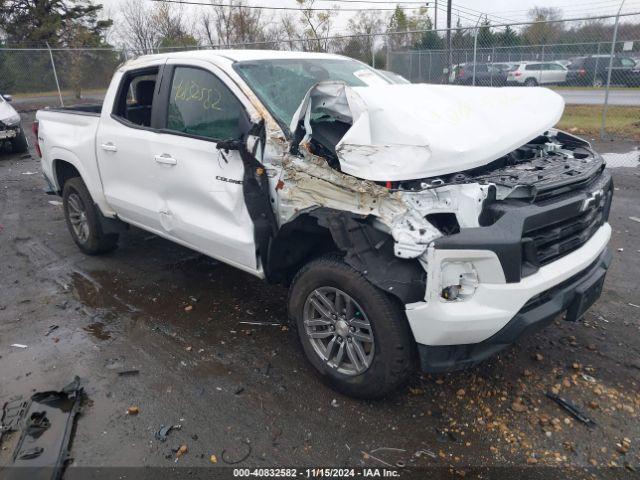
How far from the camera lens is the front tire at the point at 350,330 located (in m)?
2.68

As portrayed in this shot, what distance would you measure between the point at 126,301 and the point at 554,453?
347 centimetres

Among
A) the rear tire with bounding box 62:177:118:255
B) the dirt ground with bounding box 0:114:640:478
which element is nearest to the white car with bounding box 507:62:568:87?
the dirt ground with bounding box 0:114:640:478

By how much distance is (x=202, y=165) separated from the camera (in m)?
3.59

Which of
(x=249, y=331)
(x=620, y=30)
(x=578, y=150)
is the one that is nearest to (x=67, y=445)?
(x=249, y=331)

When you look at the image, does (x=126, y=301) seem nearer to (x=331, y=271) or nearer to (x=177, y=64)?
(x=177, y=64)

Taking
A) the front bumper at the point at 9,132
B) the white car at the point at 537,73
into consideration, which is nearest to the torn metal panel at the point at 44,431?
the front bumper at the point at 9,132

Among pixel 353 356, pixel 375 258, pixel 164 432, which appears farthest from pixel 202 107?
pixel 164 432

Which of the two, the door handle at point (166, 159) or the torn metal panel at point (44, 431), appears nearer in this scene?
the torn metal panel at point (44, 431)

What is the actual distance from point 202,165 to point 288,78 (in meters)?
0.91

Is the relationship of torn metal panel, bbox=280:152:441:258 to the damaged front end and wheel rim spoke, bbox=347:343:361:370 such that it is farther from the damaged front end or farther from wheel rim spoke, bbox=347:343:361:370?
wheel rim spoke, bbox=347:343:361:370

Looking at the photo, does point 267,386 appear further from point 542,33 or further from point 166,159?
point 542,33

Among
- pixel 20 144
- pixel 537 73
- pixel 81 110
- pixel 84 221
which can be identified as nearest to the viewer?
pixel 84 221

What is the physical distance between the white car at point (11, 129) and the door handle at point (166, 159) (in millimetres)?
9024

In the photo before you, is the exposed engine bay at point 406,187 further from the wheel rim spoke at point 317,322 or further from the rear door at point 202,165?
the wheel rim spoke at point 317,322
